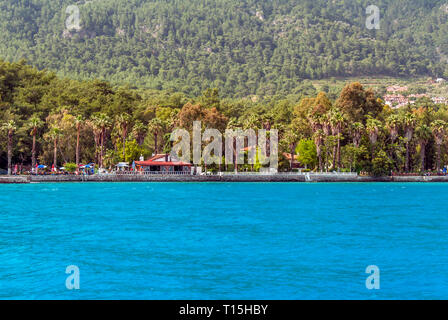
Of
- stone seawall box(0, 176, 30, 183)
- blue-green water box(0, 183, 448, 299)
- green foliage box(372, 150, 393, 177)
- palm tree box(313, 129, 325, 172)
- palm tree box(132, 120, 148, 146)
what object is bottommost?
blue-green water box(0, 183, 448, 299)

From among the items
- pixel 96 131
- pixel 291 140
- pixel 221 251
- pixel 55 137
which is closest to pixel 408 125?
pixel 291 140

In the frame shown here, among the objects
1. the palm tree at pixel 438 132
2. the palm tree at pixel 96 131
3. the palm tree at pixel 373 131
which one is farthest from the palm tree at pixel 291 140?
the palm tree at pixel 96 131

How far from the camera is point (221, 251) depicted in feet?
105

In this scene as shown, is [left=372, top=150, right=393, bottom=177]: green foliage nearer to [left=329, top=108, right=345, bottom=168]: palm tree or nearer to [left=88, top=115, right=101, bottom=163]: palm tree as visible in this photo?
[left=329, top=108, right=345, bottom=168]: palm tree

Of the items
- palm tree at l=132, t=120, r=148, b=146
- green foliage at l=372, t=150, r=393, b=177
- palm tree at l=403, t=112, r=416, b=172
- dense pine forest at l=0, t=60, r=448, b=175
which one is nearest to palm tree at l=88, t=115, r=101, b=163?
dense pine forest at l=0, t=60, r=448, b=175

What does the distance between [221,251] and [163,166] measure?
3195 inches

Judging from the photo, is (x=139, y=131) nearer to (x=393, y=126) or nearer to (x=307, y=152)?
(x=307, y=152)

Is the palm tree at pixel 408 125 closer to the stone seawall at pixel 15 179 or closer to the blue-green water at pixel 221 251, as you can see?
the blue-green water at pixel 221 251

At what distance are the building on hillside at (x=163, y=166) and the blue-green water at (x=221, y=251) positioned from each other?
51389 millimetres

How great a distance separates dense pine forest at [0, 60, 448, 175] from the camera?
369ft

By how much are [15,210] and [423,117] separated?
102 metres

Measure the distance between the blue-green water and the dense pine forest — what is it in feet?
178

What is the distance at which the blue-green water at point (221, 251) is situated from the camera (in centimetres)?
2328

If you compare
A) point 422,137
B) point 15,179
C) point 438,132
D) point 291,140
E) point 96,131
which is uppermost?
point 96,131
